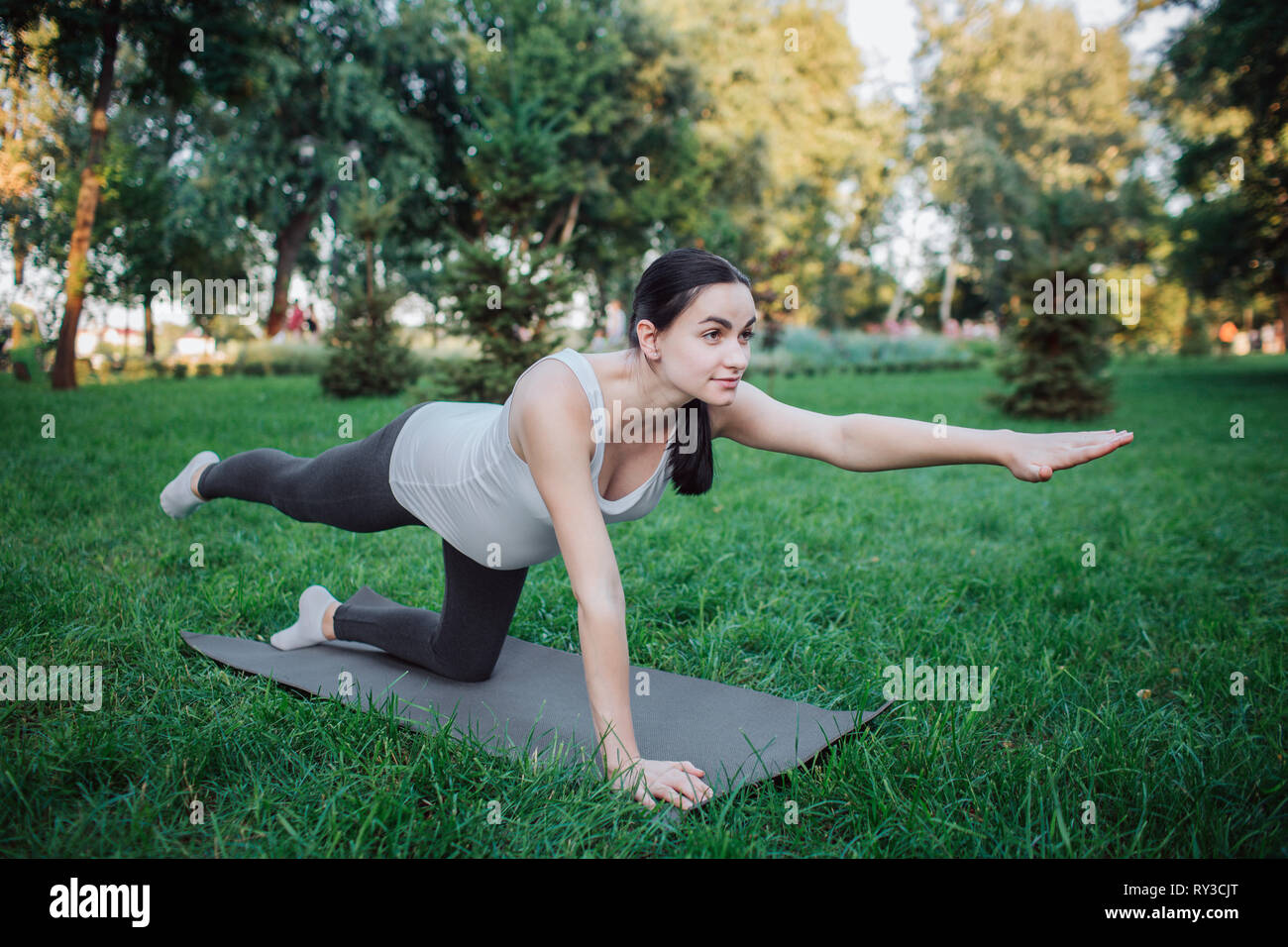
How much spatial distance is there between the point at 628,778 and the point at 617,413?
91 cm

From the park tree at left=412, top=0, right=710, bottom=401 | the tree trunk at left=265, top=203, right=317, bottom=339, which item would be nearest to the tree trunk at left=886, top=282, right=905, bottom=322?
the park tree at left=412, top=0, right=710, bottom=401

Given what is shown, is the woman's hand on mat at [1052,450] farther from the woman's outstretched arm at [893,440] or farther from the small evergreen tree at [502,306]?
the small evergreen tree at [502,306]

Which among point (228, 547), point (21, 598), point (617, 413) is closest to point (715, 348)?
point (617, 413)

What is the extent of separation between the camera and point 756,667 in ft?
9.24

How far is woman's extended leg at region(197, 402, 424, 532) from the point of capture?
8.00ft

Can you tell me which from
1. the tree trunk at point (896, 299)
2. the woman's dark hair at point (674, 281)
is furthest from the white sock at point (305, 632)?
the tree trunk at point (896, 299)

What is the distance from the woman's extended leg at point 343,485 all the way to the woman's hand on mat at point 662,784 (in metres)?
1.06

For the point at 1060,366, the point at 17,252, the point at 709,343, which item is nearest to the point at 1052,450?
the point at 709,343

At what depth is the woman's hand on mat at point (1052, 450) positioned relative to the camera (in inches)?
68.9

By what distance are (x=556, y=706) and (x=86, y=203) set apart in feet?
40.7
